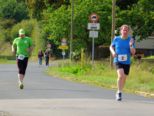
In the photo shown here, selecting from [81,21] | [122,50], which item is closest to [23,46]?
[122,50]

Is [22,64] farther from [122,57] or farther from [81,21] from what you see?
[81,21]

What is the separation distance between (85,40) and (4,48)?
7083 centimetres

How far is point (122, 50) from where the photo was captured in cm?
1686

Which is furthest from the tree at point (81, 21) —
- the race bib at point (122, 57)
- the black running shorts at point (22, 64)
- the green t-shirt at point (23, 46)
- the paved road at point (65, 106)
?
the race bib at point (122, 57)

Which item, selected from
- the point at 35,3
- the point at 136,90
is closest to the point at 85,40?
the point at 35,3

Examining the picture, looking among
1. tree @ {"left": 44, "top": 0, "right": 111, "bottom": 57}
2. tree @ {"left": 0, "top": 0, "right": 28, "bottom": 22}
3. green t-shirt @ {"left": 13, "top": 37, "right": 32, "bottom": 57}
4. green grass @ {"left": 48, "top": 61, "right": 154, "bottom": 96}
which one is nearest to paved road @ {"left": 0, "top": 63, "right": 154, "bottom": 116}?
green t-shirt @ {"left": 13, "top": 37, "right": 32, "bottom": 57}

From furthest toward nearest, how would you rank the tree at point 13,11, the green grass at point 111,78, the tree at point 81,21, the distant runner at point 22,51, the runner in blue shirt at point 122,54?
the tree at point 13,11 → the tree at point 81,21 → the green grass at point 111,78 → the distant runner at point 22,51 → the runner in blue shirt at point 122,54

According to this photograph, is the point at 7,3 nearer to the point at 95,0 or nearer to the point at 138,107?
the point at 95,0

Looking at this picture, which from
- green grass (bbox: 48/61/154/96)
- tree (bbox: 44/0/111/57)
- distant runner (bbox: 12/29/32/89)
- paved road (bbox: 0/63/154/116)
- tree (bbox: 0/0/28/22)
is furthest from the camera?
tree (bbox: 0/0/28/22)

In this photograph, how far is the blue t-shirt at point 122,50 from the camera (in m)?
16.8

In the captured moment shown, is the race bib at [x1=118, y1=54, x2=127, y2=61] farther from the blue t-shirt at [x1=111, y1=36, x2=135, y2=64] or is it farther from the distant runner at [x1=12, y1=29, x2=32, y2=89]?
the distant runner at [x1=12, y1=29, x2=32, y2=89]

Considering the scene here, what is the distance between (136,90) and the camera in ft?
70.8

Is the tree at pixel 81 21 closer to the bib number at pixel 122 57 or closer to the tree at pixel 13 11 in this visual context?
the bib number at pixel 122 57

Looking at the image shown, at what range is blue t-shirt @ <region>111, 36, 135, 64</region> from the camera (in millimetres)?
16781
